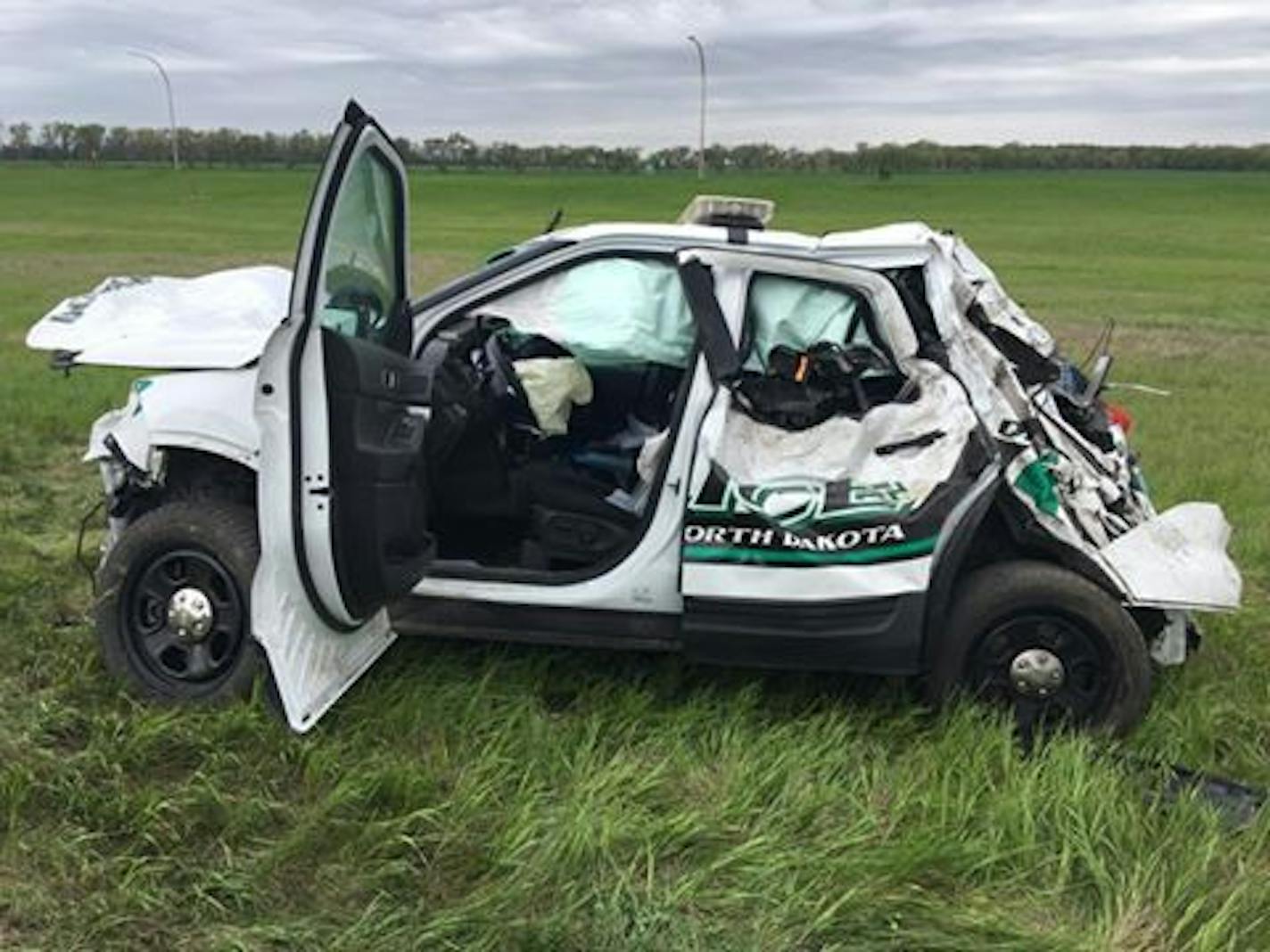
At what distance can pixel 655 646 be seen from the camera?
14.3ft

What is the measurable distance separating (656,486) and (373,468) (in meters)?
0.90

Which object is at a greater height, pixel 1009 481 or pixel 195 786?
pixel 1009 481

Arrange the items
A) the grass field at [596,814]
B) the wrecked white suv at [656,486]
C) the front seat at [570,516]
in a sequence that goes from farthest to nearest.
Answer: the front seat at [570,516] < the wrecked white suv at [656,486] < the grass field at [596,814]

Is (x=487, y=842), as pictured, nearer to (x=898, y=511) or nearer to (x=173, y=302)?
(x=898, y=511)

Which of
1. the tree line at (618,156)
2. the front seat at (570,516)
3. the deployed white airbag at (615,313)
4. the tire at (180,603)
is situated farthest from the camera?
the tree line at (618,156)

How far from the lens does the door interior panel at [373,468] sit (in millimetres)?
3719

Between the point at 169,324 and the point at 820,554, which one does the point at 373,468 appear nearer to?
the point at 169,324

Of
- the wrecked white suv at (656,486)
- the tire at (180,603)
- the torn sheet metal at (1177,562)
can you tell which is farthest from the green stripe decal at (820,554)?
the tire at (180,603)

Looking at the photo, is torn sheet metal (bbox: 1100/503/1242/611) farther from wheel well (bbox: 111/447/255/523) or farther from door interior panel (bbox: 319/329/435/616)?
wheel well (bbox: 111/447/255/523)

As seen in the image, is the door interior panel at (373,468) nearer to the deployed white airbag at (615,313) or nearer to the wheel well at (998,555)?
the deployed white airbag at (615,313)

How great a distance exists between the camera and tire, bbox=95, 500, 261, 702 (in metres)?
4.26

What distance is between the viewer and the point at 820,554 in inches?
162

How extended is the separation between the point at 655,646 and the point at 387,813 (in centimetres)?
107

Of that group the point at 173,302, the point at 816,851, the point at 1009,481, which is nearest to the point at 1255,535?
the point at 1009,481
